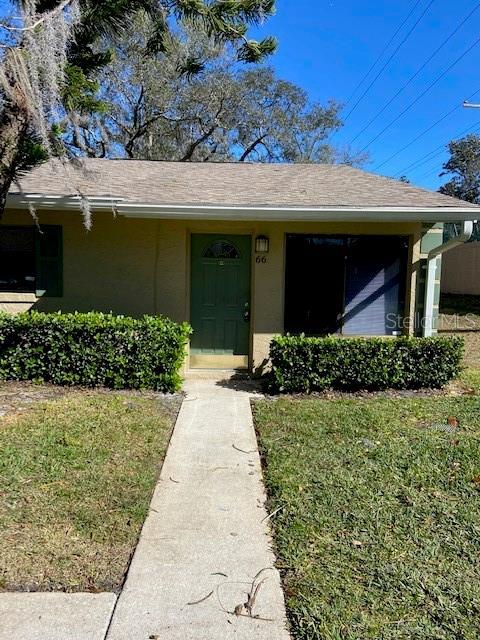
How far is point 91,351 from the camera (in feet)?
21.1

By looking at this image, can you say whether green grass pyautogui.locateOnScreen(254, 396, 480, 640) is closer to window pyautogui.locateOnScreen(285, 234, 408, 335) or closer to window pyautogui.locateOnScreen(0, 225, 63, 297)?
window pyautogui.locateOnScreen(285, 234, 408, 335)

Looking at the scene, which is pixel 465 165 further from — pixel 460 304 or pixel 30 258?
pixel 30 258

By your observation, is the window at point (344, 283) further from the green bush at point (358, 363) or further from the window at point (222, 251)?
the green bush at point (358, 363)

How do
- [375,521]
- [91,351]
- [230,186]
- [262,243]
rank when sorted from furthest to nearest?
[230,186] → [262,243] → [91,351] → [375,521]

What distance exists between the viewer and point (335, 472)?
13.2 ft

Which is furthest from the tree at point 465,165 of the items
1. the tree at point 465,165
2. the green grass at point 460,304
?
the green grass at point 460,304

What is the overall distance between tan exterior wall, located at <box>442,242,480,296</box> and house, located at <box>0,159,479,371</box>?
11223 millimetres

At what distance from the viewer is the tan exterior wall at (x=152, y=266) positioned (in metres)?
7.63

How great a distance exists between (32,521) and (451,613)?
2607mm

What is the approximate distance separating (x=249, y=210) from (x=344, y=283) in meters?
2.09

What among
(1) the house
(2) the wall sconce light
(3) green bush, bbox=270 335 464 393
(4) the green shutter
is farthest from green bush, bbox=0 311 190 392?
(2) the wall sconce light

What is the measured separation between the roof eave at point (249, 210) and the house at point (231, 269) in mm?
554

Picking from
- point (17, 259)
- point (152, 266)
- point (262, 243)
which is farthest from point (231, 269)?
point (17, 259)

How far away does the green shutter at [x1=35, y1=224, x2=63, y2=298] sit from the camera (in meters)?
7.60
